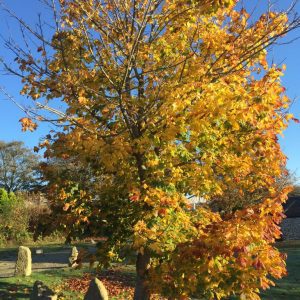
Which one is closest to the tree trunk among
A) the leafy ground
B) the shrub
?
the leafy ground

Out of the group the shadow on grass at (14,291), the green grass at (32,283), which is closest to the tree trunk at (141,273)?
the green grass at (32,283)

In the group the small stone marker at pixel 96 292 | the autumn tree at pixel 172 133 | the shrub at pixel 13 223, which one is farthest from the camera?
the shrub at pixel 13 223

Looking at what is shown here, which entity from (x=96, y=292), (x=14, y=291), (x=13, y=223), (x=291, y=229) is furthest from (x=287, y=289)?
(x=291, y=229)

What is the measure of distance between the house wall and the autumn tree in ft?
99.4

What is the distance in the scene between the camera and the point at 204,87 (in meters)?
5.10

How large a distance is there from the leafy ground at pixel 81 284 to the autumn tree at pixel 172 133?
614 centimetres

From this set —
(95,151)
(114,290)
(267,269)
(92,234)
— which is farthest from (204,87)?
(114,290)

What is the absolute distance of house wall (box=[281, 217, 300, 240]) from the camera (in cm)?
3422

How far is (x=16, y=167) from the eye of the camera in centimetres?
6109

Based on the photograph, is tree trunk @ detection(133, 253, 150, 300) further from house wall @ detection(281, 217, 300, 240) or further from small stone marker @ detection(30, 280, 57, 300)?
house wall @ detection(281, 217, 300, 240)

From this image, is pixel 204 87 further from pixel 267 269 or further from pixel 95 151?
pixel 267 269

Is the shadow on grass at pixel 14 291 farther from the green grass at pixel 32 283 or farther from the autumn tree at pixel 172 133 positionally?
the autumn tree at pixel 172 133

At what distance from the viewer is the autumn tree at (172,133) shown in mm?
4934

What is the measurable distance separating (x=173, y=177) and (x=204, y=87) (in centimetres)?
136
